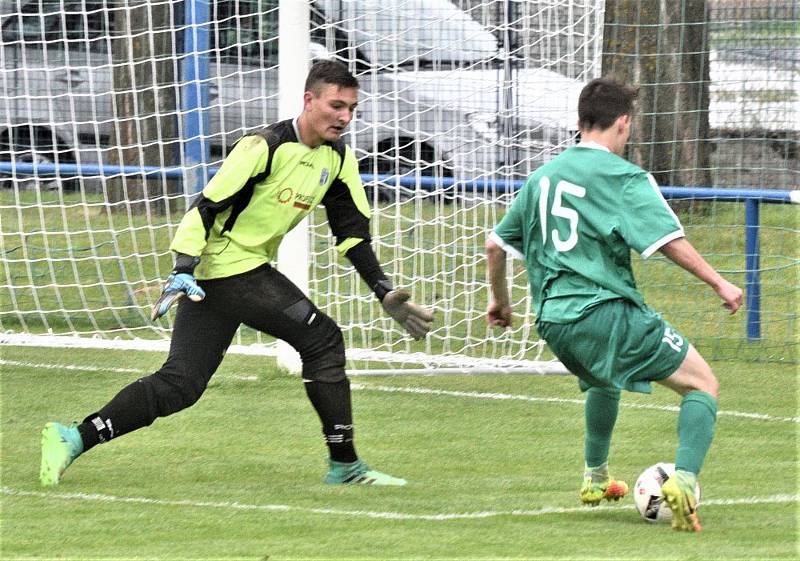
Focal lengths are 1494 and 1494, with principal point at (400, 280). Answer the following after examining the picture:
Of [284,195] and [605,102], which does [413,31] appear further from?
[605,102]

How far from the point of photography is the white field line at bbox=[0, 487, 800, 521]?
18.6ft

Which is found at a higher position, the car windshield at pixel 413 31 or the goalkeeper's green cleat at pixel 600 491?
the car windshield at pixel 413 31

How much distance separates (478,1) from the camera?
9336 millimetres

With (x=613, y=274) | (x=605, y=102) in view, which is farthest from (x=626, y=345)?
(x=605, y=102)

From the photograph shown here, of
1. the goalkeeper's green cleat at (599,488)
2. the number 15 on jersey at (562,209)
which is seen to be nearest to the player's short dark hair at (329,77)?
the number 15 on jersey at (562,209)

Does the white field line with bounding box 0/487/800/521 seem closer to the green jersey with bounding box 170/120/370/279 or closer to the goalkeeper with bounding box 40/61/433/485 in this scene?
the goalkeeper with bounding box 40/61/433/485

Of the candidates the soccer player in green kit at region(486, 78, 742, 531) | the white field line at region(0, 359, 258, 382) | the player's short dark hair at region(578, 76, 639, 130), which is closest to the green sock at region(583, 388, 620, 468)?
the soccer player in green kit at region(486, 78, 742, 531)

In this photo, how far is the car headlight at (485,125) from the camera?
9375mm

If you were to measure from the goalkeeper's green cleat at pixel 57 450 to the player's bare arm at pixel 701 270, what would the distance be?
255cm

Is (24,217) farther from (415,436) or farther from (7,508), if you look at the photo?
(7,508)

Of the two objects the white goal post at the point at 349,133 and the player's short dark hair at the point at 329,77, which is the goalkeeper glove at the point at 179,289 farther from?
the white goal post at the point at 349,133

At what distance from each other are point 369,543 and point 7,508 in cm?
153

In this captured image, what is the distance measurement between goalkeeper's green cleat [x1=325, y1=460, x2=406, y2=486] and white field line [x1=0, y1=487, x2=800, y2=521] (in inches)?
19.7

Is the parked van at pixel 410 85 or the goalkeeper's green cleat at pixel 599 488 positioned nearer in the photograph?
the goalkeeper's green cleat at pixel 599 488
